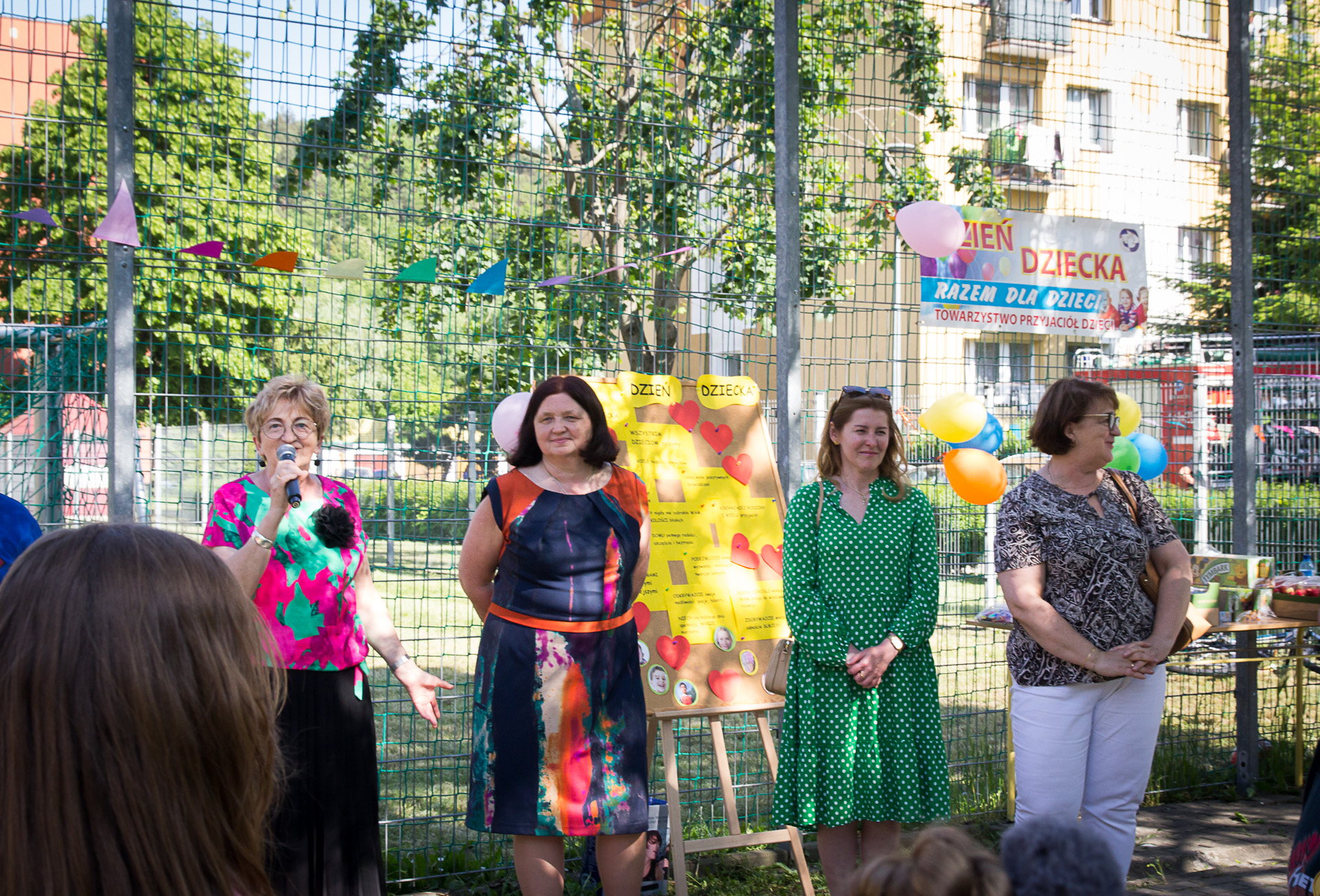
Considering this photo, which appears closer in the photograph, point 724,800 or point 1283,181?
point 724,800

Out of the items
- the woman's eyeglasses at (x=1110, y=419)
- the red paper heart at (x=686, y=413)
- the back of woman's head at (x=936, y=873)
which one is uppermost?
the red paper heart at (x=686, y=413)

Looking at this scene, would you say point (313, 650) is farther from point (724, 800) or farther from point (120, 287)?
point (724, 800)

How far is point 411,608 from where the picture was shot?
1080cm

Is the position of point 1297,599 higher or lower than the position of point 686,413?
lower

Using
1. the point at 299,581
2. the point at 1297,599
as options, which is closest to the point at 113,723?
the point at 299,581

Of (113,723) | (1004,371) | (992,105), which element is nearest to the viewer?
(113,723)

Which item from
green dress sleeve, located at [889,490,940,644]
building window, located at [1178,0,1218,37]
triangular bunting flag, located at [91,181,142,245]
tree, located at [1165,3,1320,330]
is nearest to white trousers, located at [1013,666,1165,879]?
green dress sleeve, located at [889,490,940,644]

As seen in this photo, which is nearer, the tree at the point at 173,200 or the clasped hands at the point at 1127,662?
the clasped hands at the point at 1127,662

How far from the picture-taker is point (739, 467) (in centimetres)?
384

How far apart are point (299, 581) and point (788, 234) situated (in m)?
2.27

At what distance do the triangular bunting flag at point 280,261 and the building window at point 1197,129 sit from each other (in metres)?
4.30

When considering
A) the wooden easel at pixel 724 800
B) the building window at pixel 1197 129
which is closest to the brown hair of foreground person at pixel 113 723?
the wooden easel at pixel 724 800

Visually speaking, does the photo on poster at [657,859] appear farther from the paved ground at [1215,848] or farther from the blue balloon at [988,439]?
the blue balloon at [988,439]

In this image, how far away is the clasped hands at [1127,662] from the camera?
3.05m
